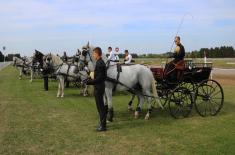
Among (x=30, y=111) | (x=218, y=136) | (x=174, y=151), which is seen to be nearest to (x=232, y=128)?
(x=218, y=136)

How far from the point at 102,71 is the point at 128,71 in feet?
6.33

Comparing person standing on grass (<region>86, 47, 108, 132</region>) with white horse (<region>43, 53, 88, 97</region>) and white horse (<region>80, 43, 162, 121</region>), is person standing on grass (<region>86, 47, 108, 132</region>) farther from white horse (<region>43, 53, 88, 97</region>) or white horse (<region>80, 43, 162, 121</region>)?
white horse (<region>43, 53, 88, 97</region>)

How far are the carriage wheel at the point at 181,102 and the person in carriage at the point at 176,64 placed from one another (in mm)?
486

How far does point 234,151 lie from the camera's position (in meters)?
7.84

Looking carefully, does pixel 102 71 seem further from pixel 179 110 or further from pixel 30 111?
pixel 30 111

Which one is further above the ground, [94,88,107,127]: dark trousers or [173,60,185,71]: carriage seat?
[173,60,185,71]: carriage seat

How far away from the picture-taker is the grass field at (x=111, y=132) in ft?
26.8

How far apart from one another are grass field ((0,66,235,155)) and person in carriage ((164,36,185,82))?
4.47 ft

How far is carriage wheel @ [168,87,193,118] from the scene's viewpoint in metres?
11.8

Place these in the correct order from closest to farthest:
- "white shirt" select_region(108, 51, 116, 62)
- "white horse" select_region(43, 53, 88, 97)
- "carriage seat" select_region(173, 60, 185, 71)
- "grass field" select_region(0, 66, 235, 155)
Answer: "grass field" select_region(0, 66, 235, 155)
"carriage seat" select_region(173, 60, 185, 71)
"white horse" select_region(43, 53, 88, 97)
"white shirt" select_region(108, 51, 116, 62)

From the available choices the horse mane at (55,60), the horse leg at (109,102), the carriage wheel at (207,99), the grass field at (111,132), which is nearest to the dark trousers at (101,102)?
the grass field at (111,132)

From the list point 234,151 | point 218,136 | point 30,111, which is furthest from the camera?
point 30,111

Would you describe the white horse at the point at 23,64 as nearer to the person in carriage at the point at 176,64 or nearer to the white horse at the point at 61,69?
the white horse at the point at 61,69

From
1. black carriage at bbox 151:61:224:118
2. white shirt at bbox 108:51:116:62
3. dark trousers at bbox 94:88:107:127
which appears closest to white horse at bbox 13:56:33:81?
white shirt at bbox 108:51:116:62
